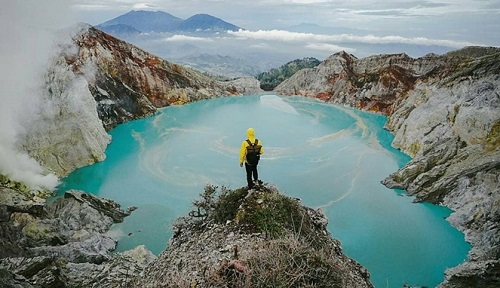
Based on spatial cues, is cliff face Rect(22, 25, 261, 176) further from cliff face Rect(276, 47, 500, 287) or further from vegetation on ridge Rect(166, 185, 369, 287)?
cliff face Rect(276, 47, 500, 287)

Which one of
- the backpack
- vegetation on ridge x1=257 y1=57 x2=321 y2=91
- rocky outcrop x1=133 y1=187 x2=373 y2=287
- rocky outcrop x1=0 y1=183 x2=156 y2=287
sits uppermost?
the backpack

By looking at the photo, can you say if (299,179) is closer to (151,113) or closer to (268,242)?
(268,242)

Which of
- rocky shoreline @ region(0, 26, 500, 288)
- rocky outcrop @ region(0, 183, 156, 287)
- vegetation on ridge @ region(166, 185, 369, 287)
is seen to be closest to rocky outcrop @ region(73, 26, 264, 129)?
rocky shoreline @ region(0, 26, 500, 288)

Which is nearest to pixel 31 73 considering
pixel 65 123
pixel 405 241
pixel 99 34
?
pixel 65 123

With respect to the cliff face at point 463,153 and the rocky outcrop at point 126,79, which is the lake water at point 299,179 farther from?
the rocky outcrop at point 126,79

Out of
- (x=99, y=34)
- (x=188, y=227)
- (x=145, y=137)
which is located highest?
(x=99, y=34)

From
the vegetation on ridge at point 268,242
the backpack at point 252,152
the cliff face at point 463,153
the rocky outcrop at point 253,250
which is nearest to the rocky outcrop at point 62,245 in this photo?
the rocky outcrop at point 253,250

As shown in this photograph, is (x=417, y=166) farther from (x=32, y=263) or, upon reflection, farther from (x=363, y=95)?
(x=363, y=95)
